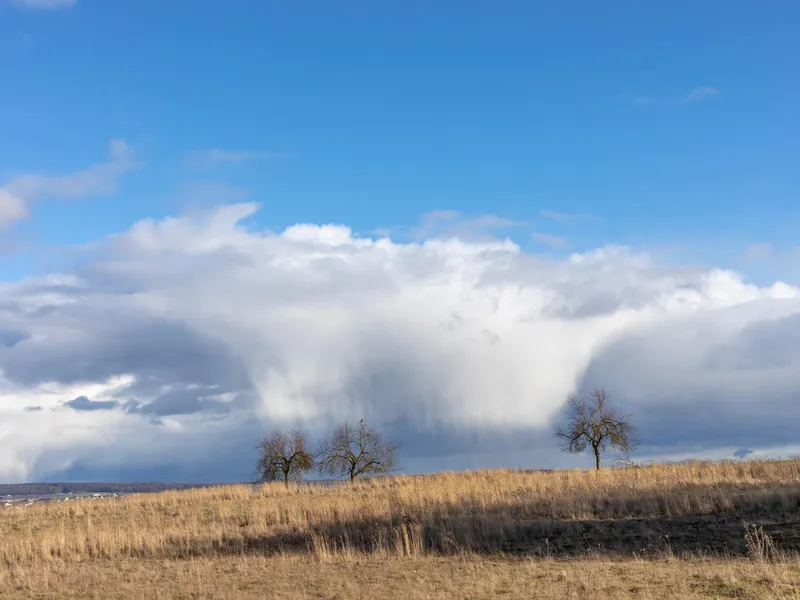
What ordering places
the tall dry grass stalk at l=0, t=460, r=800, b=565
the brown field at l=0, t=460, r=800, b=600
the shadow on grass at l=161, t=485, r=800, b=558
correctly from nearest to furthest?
the brown field at l=0, t=460, r=800, b=600 → the shadow on grass at l=161, t=485, r=800, b=558 → the tall dry grass stalk at l=0, t=460, r=800, b=565

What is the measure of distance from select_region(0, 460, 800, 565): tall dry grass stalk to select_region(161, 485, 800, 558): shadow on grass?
53 millimetres

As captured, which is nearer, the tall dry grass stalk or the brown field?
the brown field

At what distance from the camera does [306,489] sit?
45.6m

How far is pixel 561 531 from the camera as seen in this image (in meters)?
25.1

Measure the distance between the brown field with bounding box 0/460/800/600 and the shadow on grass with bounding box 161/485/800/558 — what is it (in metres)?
0.08

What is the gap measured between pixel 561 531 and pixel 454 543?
13.2 ft

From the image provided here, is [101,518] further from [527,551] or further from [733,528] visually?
[733,528]

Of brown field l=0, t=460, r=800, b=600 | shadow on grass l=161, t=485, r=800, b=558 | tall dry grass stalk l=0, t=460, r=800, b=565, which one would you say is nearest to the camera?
brown field l=0, t=460, r=800, b=600

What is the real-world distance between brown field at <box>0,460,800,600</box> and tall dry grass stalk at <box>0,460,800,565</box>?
9cm

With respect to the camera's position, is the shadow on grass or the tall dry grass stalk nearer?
the shadow on grass

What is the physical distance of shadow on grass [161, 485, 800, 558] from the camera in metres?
22.5

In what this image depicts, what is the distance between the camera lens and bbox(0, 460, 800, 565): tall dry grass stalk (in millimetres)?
23766

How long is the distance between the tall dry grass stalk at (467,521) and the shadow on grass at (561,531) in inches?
2.1

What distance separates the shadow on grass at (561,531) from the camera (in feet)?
73.8
